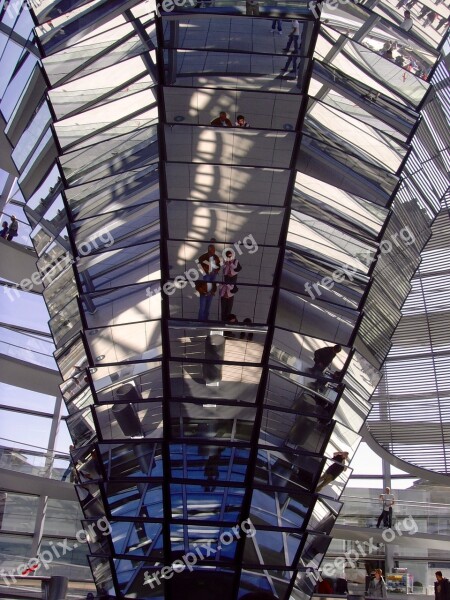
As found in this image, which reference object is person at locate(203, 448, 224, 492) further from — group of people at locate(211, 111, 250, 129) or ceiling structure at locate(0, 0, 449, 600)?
group of people at locate(211, 111, 250, 129)

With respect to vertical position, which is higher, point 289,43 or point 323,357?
point 289,43

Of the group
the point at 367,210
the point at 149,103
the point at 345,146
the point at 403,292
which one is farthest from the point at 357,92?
the point at 403,292

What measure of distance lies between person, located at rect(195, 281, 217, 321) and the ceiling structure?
0.13 meters

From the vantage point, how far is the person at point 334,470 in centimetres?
1648

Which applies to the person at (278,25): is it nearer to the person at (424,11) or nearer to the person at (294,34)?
the person at (294,34)

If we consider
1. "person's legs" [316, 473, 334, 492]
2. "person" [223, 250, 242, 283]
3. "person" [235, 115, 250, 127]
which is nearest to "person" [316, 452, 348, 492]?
"person's legs" [316, 473, 334, 492]

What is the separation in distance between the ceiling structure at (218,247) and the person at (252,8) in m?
0.08

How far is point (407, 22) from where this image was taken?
56.2 ft

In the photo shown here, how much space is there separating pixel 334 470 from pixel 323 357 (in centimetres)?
224

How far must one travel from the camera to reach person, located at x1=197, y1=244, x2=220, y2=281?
1518cm

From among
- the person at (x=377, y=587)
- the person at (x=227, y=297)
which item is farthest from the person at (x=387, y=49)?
the person at (x=377, y=587)

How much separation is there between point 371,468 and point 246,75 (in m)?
18.1

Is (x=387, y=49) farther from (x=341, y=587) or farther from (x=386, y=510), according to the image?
(x=386, y=510)

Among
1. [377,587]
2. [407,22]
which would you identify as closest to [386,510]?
[377,587]
